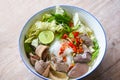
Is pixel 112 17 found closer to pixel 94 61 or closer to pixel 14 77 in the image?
pixel 94 61

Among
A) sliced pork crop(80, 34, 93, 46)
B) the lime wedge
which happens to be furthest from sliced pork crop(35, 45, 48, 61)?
sliced pork crop(80, 34, 93, 46)

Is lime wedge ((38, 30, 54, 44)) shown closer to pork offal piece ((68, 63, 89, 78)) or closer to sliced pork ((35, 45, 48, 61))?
sliced pork ((35, 45, 48, 61))

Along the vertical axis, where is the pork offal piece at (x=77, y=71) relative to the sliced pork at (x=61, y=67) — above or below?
below

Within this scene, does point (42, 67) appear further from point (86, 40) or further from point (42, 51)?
point (86, 40)

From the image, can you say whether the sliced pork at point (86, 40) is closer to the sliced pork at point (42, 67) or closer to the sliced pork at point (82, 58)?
the sliced pork at point (82, 58)

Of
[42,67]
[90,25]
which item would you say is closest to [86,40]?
[90,25]

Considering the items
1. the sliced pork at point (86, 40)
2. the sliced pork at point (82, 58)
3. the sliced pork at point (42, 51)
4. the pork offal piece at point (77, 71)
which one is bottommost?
the pork offal piece at point (77, 71)

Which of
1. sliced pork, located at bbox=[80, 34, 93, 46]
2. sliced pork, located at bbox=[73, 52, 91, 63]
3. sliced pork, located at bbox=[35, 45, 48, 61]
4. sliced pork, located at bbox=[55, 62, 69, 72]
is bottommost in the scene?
sliced pork, located at bbox=[55, 62, 69, 72]

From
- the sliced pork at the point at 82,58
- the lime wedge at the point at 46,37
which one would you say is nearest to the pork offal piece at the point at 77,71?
the sliced pork at the point at 82,58
